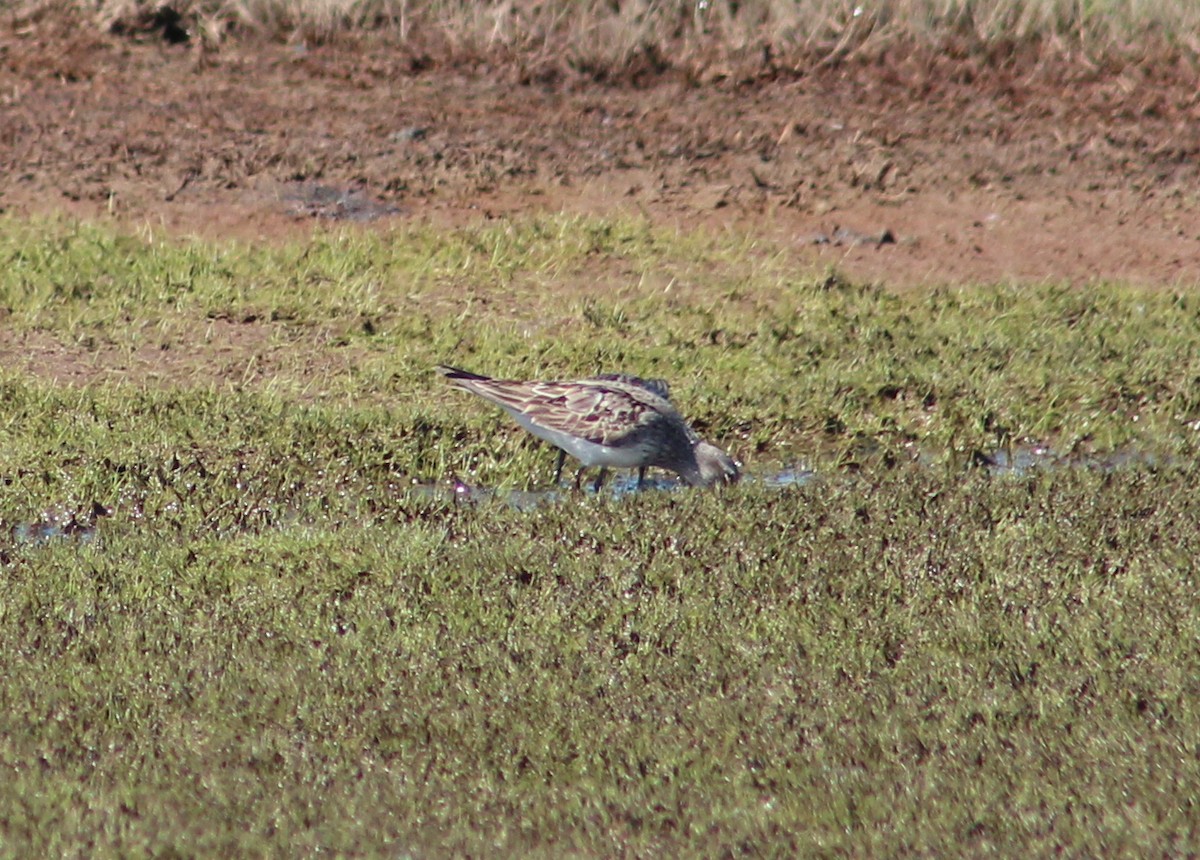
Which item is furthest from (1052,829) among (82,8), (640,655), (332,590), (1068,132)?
(82,8)

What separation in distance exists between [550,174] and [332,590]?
6851 mm

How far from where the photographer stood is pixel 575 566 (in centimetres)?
811

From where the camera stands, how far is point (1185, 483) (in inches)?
367

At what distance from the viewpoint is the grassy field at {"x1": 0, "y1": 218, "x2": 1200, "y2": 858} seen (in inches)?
240

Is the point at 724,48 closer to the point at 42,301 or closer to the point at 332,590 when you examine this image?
the point at 42,301

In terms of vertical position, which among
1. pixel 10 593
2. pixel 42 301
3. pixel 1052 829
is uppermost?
pixel 1052 829

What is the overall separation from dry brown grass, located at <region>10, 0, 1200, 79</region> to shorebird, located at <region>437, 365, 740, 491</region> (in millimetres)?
6584

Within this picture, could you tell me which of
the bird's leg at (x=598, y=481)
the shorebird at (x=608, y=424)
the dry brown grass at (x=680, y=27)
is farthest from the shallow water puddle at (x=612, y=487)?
the dry brown grass at (x=680, y=27)

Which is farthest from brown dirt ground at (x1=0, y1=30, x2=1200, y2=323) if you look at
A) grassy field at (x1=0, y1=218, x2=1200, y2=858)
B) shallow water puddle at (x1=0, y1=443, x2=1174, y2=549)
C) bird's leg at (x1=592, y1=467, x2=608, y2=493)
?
bird's leg at (x1=592, y1=467, x2=608, y2=493)

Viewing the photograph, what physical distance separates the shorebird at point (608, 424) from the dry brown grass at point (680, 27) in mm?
6584

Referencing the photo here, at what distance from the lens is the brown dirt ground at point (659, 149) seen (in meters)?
13.6

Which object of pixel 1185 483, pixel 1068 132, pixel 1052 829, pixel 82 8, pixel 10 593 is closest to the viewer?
pixel 1052 829

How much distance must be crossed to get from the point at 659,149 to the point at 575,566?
23.3 feet

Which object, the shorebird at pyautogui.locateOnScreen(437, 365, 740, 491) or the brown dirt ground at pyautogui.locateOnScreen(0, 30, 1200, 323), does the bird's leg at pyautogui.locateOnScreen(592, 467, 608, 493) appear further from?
the brown dirt ground at pyautogui.locateOnScreen(0, 30, 1200, 323)
